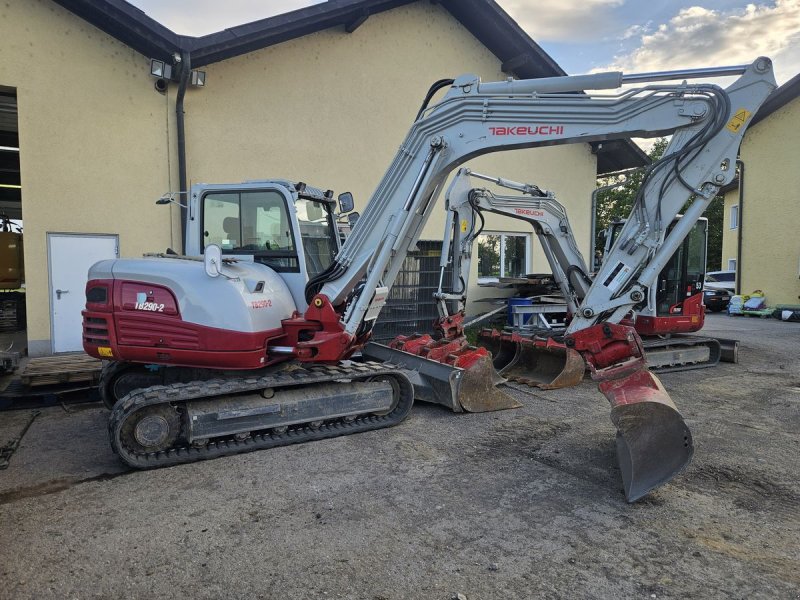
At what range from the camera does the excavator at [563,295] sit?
7.26m

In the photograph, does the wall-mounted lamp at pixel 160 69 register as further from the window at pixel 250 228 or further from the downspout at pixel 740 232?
the downspout at pixel 740 232

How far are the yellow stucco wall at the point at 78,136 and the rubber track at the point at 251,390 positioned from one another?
17.8 ft

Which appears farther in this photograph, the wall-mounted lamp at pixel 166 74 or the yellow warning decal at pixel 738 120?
the wall-mounted lamp at pixel 166 74

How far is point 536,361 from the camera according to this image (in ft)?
24.6

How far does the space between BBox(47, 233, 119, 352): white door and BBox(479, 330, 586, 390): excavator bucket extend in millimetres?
6718

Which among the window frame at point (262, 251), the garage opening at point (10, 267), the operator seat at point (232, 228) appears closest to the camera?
the window frame at point (262, 251)

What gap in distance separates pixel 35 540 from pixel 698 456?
4894mm

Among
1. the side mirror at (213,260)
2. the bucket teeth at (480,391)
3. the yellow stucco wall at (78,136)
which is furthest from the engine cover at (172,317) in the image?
the yellow stucco wall at (78,136)

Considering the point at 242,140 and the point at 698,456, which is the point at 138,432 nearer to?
the point at 698,456

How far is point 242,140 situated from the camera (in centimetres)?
949

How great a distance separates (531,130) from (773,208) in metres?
17.8

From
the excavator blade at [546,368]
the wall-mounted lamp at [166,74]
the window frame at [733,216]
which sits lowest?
the excavator blade at [546,368]

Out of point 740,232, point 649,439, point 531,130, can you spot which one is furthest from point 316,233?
point 740,232

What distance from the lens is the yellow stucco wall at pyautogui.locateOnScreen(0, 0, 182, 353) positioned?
319 inches
